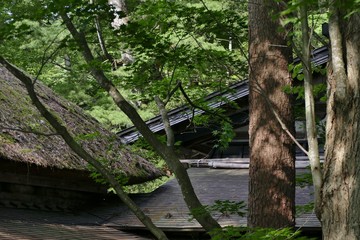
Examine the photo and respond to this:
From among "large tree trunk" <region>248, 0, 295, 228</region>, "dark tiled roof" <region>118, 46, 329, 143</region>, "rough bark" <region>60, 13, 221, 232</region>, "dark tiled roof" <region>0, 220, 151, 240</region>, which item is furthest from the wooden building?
"rough bark" <region>60, 13, 221, 232</region>

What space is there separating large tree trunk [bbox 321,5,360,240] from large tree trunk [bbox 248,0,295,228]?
115cm

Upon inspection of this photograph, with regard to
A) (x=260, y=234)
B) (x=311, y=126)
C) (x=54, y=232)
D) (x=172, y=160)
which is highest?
(x=311, y=126)

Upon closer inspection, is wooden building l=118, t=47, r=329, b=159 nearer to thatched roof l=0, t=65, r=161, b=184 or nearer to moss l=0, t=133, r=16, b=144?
thatched roof l=0, t=65, r=161, b=184

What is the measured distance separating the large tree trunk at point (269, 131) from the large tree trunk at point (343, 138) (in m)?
1.15

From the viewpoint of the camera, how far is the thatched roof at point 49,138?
7430mm

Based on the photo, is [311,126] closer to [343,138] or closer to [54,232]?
[343,138]

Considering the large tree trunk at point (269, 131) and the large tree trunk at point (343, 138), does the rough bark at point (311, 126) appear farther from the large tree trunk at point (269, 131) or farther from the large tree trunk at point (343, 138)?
the large tree trunk at point (269, 131)

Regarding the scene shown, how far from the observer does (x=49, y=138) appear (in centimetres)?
823

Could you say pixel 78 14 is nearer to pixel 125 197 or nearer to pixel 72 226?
pixel 125 197

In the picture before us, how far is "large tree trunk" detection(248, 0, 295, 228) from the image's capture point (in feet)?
18.4

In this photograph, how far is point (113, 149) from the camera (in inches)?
380

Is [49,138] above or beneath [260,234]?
above

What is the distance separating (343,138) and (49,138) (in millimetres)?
4811

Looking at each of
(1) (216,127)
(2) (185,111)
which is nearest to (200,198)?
(2) (185,111)
